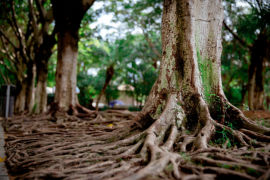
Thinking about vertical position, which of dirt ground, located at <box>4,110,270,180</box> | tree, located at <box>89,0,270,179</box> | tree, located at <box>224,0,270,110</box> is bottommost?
dirt ground, located at <box>4,110,270,180</box>

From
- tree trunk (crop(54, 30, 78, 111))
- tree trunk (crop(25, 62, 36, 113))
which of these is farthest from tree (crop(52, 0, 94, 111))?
tree trunk (crop(25, 62, 36, 113))

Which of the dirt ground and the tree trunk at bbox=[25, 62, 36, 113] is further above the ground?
the tree trunk at bbox=[25, 62, 36, 113]

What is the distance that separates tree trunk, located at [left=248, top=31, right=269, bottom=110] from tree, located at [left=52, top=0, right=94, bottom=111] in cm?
854

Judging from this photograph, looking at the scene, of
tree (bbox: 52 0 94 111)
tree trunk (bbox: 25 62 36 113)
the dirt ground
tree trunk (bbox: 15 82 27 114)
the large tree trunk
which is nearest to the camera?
the dirt ground

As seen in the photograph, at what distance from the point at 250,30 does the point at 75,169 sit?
10097 millimetres

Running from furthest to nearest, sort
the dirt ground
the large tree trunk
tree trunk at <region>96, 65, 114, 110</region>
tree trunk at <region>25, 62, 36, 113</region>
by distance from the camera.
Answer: tree trunk at <region>96, 65, 114, 110</region>, tree trunk at <region>25, 62, 36, 113</region>, the large tree trunk, the dirt ground

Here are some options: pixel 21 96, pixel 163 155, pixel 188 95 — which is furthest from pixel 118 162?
pixel 21 96

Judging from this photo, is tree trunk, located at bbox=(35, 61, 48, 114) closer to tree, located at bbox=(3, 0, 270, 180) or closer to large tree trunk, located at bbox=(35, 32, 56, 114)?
large tree trunk, located at bbox=(35, 32, 56, 114)

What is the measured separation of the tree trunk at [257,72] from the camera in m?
10.5

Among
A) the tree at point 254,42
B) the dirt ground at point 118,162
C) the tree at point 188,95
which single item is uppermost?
the tree at point 254,42

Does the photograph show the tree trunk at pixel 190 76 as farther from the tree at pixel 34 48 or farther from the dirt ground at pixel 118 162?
the tree at pixel 34 48

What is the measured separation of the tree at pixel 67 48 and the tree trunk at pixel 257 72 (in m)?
8.54

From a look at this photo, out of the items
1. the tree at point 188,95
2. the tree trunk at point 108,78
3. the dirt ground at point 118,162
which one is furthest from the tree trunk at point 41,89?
the tree at point 188,95

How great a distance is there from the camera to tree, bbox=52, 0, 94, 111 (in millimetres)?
6930
